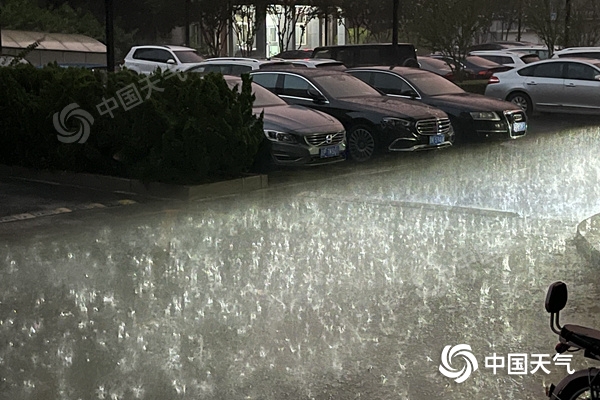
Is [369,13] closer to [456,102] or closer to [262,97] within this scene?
[456,102]

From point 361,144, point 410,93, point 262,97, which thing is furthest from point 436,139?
point 262,97

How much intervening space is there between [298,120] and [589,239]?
22.2 feet

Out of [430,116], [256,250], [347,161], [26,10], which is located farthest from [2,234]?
[26,10]

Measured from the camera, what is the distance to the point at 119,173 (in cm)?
1353

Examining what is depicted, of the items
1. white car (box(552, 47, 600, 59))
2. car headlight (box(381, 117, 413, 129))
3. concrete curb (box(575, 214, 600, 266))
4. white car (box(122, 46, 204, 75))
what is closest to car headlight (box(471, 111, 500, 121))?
car headlight (box(381, 117, 413, 129))

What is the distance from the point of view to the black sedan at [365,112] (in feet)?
54.0

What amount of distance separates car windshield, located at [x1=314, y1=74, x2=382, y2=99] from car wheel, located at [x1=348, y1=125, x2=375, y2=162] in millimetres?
843

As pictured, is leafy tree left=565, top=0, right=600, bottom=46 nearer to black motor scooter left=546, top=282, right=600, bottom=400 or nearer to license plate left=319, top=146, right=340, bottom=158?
license plate left=319, top=146, right=340, bottom=158

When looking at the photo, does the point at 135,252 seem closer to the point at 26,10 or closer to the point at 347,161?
the point at 347,161

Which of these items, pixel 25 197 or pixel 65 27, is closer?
pixel 25 197

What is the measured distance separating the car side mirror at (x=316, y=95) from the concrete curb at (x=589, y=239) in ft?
24.9

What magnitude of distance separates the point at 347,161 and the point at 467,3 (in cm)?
1593

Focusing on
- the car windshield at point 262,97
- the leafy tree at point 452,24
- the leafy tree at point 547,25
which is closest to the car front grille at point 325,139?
the car windshield at point 262,97

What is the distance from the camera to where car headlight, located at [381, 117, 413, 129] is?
53.8 ft
